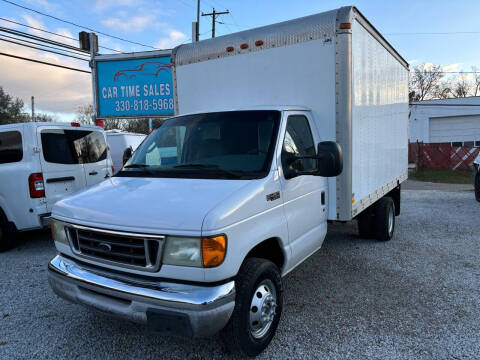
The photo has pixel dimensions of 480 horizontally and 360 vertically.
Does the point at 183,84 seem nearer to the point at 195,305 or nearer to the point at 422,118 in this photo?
the point at 195,305

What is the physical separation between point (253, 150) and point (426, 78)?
61.3 meters

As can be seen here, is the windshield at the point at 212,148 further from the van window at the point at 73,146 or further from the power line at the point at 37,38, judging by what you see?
the power line at the point at 37,38

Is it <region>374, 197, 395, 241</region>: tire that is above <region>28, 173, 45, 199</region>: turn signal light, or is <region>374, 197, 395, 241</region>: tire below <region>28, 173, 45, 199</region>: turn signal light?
below

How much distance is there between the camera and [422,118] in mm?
36562

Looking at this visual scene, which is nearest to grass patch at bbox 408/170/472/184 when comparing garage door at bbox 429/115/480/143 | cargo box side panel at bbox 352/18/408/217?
cargo box side panel at bbox 352/18/408/217

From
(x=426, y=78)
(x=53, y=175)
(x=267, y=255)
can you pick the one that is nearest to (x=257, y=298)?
(x=267, y=255)

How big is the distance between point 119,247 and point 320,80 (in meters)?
2.97

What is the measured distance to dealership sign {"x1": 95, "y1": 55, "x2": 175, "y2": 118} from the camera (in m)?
13.4

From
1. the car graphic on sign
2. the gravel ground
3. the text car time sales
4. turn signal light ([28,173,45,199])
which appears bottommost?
the gravel ground

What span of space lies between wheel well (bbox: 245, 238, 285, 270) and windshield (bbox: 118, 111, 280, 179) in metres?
0.62

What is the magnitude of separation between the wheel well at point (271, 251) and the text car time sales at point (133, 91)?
10.9 meters

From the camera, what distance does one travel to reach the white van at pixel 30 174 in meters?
Result: 6.17

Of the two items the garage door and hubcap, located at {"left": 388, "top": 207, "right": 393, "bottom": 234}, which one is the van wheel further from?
the garage door

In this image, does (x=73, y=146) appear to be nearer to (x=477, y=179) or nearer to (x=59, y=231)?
(x=59, y=231)
